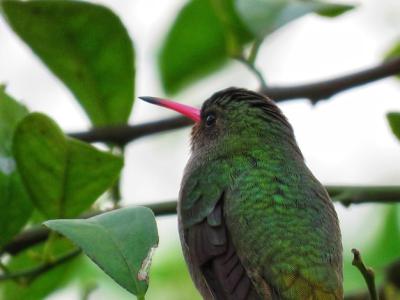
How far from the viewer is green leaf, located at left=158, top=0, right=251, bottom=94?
3.06 meters

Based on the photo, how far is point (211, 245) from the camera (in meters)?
2.86

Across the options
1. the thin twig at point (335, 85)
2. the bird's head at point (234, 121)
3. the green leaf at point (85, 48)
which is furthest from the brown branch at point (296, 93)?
the bird's head at point (234, 121)

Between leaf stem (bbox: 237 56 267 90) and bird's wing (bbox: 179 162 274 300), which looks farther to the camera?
leaf stem (bbox: 237 56 267 90)

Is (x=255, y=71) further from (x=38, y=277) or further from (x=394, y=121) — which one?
(x=38, y=277)

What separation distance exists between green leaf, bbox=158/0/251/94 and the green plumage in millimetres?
235

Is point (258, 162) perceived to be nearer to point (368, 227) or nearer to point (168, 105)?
point (168, 105)

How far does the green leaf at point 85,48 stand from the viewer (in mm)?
2742

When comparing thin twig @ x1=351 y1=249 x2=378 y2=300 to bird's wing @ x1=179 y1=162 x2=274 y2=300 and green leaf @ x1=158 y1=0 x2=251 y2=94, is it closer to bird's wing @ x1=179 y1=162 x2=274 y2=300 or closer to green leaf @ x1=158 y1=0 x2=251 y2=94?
bird's wing @ x1=179 y1=162 x2=274 y2=300

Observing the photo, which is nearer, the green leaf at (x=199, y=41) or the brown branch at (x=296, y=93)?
the brown branch at (x=296, y=93)

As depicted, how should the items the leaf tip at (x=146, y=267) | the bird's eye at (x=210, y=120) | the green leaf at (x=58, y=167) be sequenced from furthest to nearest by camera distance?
the bird's eye at (x=210, y=120)
the green leaf at (x=58, y=167)
the leaf tip at (x=146, y=267)

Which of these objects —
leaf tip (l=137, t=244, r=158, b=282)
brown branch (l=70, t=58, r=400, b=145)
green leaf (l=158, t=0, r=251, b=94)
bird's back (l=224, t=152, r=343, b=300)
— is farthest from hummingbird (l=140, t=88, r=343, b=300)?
leaf tip (l=137, t=244, r=158, b=282)

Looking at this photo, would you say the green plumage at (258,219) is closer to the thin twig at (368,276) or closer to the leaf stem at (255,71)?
the leaf stem at (255,71)

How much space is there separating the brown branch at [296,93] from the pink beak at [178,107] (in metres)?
0.32

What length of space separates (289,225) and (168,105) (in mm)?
730
